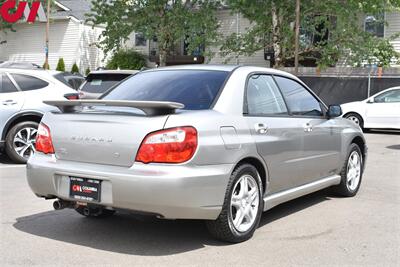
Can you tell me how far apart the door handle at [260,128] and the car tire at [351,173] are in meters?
2.06

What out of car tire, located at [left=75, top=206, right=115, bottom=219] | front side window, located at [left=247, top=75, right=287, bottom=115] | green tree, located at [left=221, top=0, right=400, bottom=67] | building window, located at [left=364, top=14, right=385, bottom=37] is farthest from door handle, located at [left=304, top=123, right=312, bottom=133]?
building window, located at [left=364, top=14, right=385, bottom=37]

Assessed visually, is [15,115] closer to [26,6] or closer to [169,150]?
[169,150]

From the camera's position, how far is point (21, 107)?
361 inches

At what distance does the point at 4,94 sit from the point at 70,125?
16.1 feet

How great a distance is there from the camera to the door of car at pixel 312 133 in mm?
5805

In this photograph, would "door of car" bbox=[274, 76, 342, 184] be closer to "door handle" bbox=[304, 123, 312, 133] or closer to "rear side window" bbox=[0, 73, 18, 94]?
"door handle" bbox=[304, 123, 312, 133]

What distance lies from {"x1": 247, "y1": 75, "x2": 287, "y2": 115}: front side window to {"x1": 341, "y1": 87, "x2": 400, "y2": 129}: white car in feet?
38.9

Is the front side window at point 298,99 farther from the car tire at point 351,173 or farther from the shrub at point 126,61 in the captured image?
the shrub at point 126,61

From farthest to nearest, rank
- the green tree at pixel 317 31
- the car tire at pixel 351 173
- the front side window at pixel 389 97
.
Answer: the green tree at pixel 317 31 → the front side window at pixel 389 97 → the car tire at pixel 351 173

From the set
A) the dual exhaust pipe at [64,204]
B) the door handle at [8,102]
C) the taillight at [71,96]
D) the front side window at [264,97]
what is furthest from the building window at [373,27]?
the dual exhaust pipe at [64,204]

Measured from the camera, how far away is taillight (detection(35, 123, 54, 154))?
4895 millimetres

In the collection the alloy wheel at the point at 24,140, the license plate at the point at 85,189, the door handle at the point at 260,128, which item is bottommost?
the alloy wheel at the point at 24,140

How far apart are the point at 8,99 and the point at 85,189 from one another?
519 centimetres

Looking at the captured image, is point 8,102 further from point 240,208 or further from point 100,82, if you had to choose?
point 240,208
